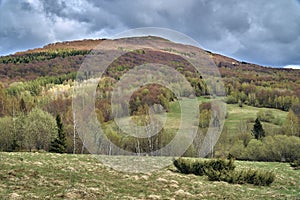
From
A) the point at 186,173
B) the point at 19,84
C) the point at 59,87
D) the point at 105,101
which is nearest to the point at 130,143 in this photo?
the point at 105,101

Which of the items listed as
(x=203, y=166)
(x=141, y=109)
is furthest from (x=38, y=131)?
(x=203, y=166)

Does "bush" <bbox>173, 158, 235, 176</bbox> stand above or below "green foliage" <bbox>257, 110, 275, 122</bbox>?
below

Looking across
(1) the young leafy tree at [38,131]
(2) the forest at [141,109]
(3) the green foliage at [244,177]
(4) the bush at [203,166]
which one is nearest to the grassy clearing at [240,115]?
(2) the forest at [141,109]

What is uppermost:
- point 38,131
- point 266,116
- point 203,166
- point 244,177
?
point 266,116

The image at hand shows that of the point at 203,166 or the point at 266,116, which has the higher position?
the point at 266,116

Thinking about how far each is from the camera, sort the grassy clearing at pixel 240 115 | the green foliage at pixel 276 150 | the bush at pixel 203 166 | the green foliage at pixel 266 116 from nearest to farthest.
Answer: the bush at pixel 203 166 < the green foliage at pixel 276 150 < the grassy clearing at pixel 240 115 < the green foliage at pixel 266 116

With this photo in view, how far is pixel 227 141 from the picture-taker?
311ft

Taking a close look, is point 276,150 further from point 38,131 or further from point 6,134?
point 6,134

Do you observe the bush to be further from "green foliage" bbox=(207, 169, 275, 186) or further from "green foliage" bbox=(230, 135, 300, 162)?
"green foliage" bbox=(230, 135, 300, 162)

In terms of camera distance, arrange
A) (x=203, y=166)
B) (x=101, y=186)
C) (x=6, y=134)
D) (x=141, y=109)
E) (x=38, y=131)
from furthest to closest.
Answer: (x=6, y=134) → (x=38, y=131) → (x=141, y=109) → (x=203, y=166) → (x=101, y=186)

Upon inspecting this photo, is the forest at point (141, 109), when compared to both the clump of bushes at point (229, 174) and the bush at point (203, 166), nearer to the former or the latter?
the bush at point (203, 166)

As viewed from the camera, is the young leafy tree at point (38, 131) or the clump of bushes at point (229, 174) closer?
the clump of bushes at point (229, 174)

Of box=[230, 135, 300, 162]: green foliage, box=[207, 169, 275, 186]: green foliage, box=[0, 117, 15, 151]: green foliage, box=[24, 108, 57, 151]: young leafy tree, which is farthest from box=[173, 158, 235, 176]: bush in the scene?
box=[0, 117, 15, 151]: green foliage

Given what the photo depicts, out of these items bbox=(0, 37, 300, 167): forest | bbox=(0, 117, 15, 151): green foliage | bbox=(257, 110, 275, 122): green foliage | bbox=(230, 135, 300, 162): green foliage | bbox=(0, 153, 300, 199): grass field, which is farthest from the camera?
bbox=(257, 110, 275, 122): green foliage
